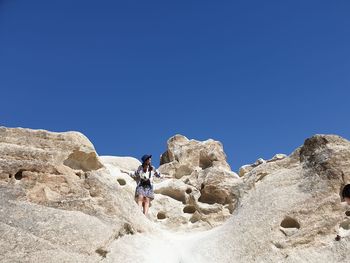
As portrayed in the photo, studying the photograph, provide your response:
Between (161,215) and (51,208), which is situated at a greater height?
(161,215)

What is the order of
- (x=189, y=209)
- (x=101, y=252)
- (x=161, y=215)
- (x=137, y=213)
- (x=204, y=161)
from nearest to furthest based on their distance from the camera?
1. (x=101, y=252)
2. (x=137, y=213)
3. (x=161, y=215)
4. (x=189, y=209)
5. (x=204, y=161)

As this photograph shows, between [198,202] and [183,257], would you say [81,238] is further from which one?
[198,202]

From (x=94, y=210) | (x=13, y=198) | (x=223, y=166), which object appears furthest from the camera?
(x=223, y=166)

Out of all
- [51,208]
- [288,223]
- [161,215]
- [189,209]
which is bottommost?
[288,223]

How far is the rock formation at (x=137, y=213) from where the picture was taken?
9.73m

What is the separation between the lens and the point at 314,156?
14031 millimetres

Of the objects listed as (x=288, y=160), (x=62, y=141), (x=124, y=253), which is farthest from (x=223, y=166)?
(x=124, y=253)

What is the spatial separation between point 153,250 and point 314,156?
5.41m

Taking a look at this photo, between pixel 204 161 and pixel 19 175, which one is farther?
pixel 204 161

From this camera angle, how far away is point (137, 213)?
13.2m

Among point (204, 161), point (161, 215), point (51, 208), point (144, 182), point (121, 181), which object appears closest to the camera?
point (51, 208)

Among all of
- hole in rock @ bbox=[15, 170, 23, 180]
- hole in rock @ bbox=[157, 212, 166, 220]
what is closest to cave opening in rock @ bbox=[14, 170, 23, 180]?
hole in rock @ bbox=[15, 170, 23, 180]

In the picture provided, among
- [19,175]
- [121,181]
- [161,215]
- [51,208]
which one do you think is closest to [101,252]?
[51,208]

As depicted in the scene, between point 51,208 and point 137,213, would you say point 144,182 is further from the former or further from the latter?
point 51,208
